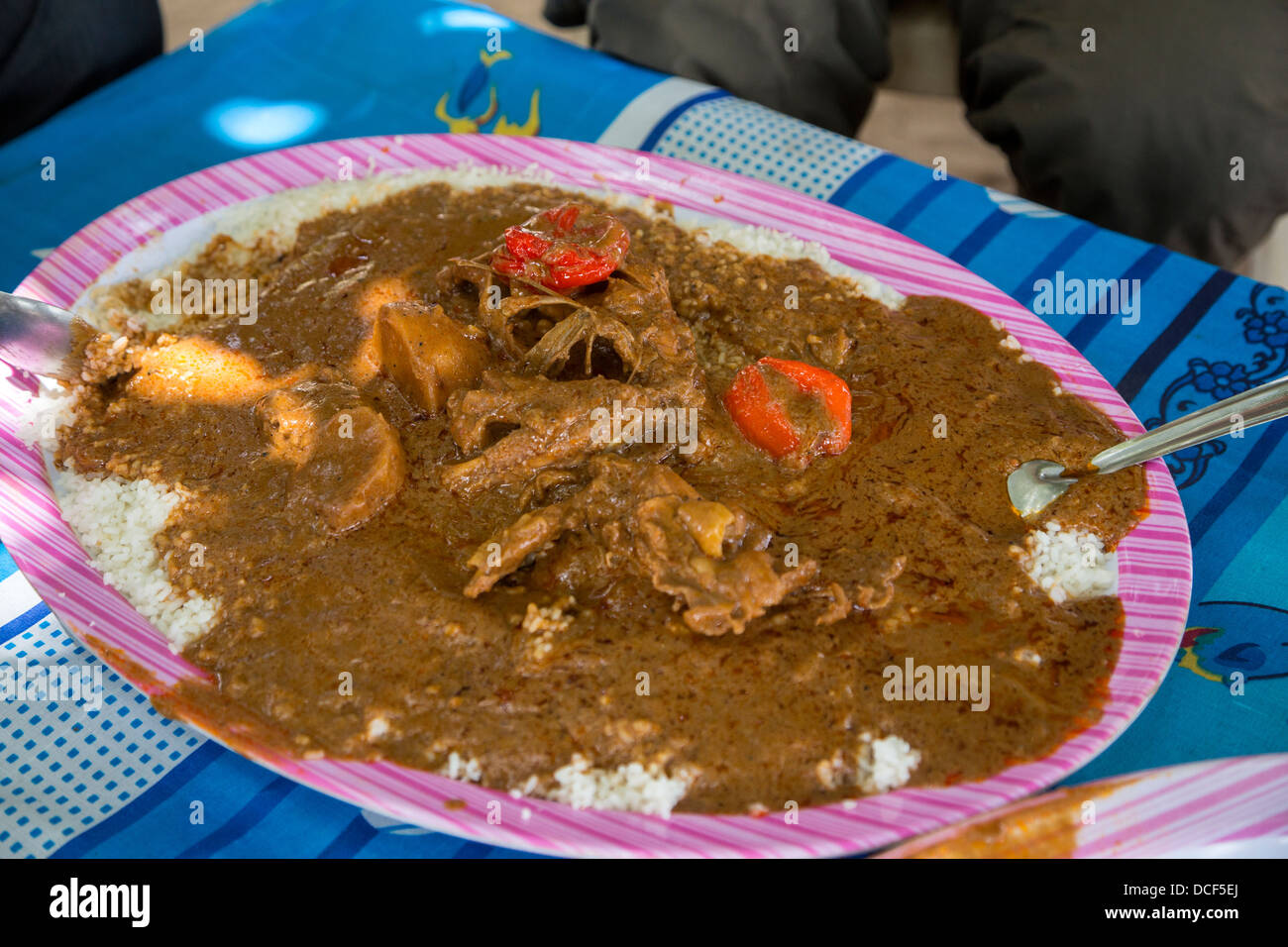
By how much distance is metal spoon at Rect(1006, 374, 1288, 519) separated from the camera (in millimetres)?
2043

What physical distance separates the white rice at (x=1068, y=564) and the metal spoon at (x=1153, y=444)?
3.7 inches

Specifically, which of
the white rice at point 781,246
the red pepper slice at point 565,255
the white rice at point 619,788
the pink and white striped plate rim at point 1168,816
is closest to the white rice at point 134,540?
the white rice at point 619,788

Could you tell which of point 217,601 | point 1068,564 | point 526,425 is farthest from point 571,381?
point 1068,564

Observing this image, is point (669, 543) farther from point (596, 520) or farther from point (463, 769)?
point (463, 769)

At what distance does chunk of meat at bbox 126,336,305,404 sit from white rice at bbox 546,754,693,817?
1.31 meters

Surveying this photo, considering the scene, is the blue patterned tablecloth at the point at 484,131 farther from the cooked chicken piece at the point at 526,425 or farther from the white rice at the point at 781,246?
the cooked chicken piece at the point at 526,425

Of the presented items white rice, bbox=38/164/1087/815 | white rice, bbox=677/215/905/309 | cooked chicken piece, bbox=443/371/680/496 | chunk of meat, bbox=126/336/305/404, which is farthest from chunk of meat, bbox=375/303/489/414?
white rice, bbox=677/215/905/309

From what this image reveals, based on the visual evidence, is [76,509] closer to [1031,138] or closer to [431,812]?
[431,812]

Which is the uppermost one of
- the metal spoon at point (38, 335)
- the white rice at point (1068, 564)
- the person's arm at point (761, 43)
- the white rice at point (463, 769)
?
the person's arm at point (761, 43)

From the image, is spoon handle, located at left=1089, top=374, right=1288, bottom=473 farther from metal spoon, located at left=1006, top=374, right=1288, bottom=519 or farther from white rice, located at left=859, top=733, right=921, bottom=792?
white rice, located at left=859, top=733, right=921, bottom=792

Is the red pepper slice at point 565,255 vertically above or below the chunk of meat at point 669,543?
above

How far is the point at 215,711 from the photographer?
194 centimetres

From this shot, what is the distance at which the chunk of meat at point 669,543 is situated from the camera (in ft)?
6.63

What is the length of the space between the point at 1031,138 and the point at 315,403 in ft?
10.2
